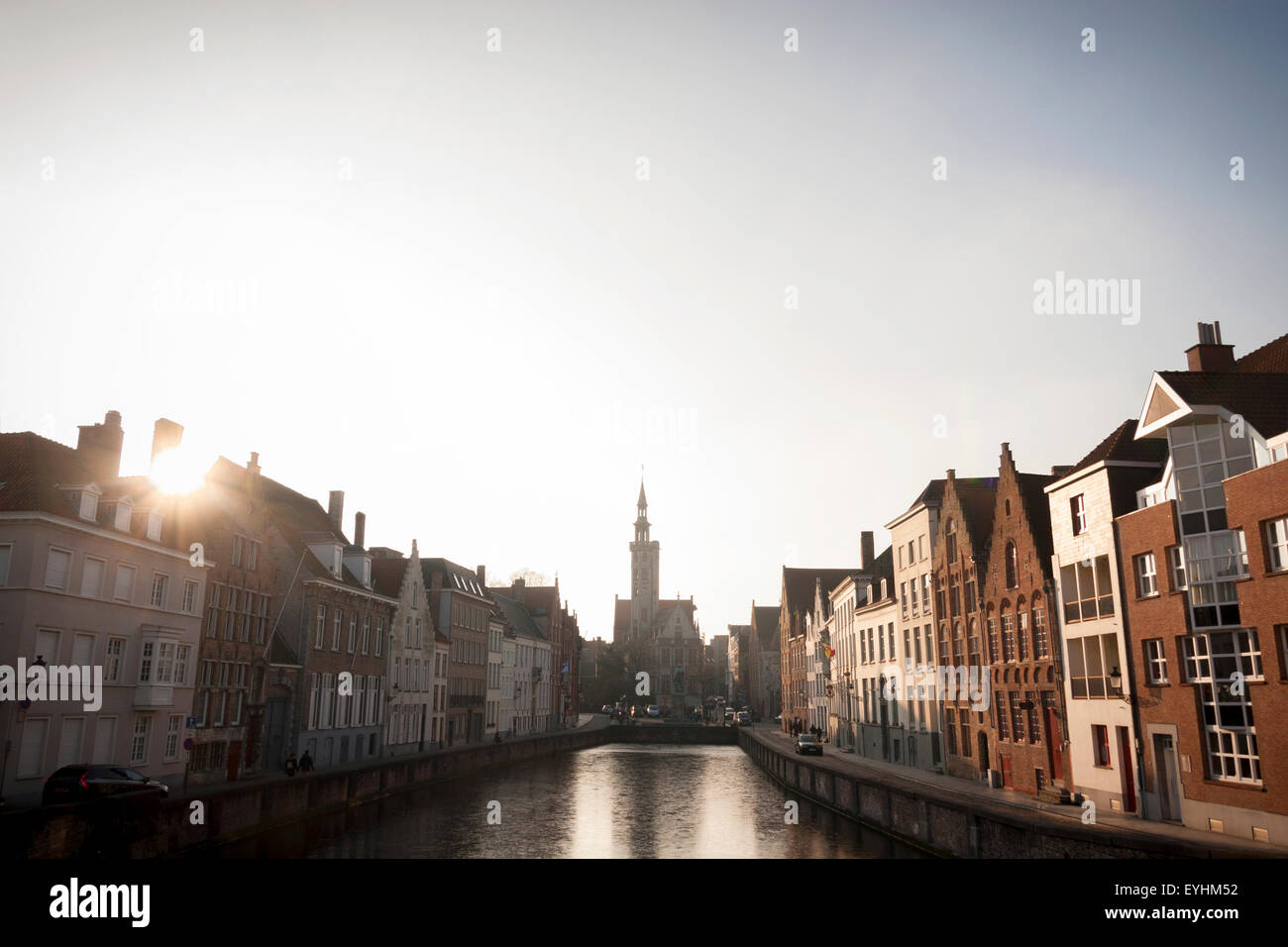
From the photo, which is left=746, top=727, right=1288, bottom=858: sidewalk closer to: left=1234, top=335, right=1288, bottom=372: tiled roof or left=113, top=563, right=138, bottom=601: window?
left=1234, top=335, right=1288, bottom=372: tiled roof

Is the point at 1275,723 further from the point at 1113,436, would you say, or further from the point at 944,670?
the point at 944,670

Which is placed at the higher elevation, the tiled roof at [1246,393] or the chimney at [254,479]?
the chimney at [254,479]

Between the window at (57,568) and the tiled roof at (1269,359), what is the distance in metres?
42.0

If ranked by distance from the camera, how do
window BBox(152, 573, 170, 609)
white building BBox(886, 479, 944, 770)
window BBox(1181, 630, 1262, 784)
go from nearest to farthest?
1. window BBox(1181, 630, 1262, 784)
2. window BBox(152, 573, 170, 609)
3. white building BBox(886, 479, 944, 770)

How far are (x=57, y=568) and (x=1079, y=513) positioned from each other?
37.3 meters

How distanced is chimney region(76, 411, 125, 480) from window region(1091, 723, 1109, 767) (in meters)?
40.3

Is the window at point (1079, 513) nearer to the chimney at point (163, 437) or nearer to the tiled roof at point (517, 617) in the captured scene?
the chimney at point (163, 437)

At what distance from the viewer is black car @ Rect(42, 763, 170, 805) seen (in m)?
25.4

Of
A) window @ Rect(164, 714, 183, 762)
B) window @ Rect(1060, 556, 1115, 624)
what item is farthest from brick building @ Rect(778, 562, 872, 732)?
window @ Rect(164, 714, 183, 762)

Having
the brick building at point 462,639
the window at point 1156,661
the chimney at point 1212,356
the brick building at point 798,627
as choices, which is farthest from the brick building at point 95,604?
the brick building at point 798,627

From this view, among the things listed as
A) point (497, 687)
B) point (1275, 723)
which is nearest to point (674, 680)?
point (497, 687)

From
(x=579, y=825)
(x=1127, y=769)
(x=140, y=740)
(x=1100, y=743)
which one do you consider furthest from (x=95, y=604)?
(x=1127, y=769)

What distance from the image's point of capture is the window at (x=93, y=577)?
31891 mm

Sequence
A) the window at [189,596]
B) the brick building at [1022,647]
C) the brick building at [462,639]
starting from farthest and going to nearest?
1. the brick building at [462,639]
2. the window at [189,596]
3. the brick building at [1022,647]
